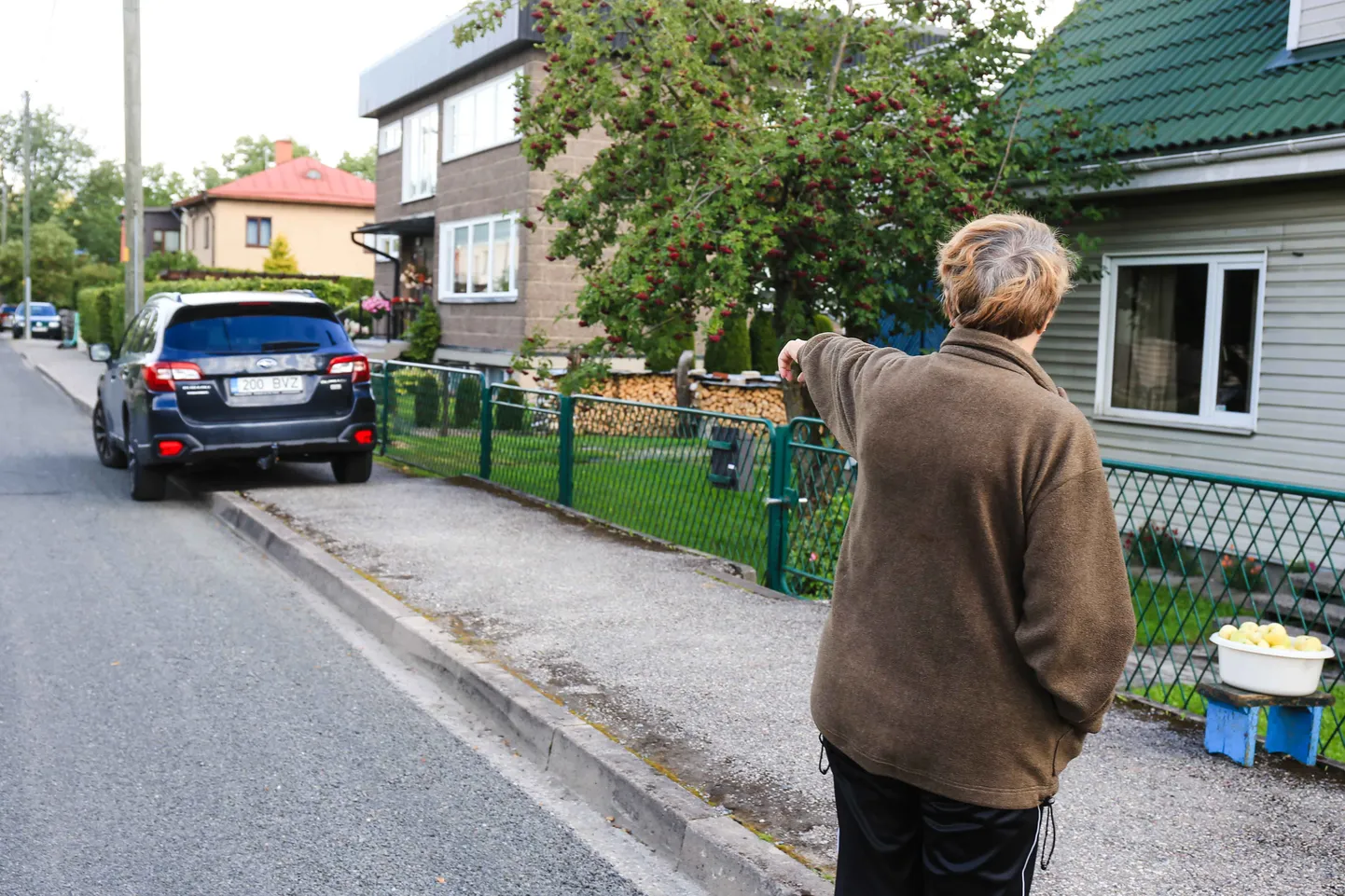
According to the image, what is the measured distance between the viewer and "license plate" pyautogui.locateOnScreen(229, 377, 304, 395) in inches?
454

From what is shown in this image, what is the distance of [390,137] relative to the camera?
3064 cm

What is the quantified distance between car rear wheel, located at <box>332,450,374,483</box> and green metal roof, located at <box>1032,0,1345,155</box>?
22.5 ft

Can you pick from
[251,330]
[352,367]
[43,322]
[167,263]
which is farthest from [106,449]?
[43,322]

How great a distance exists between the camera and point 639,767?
4.83 metres

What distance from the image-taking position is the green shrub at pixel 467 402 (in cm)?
1240

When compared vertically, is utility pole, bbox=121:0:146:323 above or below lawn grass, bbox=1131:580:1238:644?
above

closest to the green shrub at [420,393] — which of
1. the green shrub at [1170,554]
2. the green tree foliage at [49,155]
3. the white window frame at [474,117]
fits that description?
the green shrub at [1170,554]

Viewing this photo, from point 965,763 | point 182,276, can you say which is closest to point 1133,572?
point 965,763

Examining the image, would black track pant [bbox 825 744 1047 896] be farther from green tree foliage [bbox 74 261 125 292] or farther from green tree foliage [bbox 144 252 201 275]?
green tree foliage [bbox 74 261 125 292]

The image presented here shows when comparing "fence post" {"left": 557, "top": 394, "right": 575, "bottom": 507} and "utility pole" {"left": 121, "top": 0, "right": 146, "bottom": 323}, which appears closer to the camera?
"fence post" {"left": 557, "top": 394, "right": 575, "bottom": 507}

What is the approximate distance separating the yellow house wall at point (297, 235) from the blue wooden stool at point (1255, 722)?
5406 cm

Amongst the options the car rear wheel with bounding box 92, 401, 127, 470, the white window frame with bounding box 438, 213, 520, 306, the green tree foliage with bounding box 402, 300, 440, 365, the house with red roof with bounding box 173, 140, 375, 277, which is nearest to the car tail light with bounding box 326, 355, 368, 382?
the car rear wheel with bounding box 92, 401, 127, 470

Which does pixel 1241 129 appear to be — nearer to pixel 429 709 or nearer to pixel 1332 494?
pixel 1332 494

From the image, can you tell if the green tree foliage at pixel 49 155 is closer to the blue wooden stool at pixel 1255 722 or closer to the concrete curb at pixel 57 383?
the concrete curb at pixel 57 383
